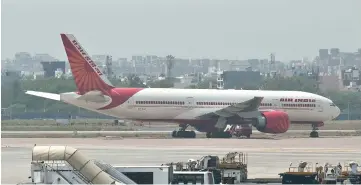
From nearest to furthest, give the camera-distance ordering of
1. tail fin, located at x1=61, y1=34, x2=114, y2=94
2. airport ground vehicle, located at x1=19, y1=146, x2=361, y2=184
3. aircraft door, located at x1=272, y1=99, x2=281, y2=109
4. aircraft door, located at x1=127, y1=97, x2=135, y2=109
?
airport ground vehicle, located at x1=19, y1=146, x2=361, y2=184
tail fin, located at x1=61, y1=34, x2=114, y2=94
aircraft door, located at x1=127, y1=97, x2=135, y2=109
aircraft door, located at x1=272, y1=99, x2=281, y2=109

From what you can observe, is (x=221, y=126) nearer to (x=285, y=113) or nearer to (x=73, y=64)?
(x=285, y=113)

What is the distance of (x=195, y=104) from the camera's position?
95125 millimetres

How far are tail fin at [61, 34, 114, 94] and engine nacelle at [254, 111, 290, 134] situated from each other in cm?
1292

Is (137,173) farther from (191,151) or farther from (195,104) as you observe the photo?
(195,104)

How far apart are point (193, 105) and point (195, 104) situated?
19 cm

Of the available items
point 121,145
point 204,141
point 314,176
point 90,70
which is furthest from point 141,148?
point 314,176

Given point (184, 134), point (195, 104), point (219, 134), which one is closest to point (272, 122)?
point (219, 134)

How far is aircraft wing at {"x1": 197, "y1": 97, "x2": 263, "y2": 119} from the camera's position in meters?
93.7

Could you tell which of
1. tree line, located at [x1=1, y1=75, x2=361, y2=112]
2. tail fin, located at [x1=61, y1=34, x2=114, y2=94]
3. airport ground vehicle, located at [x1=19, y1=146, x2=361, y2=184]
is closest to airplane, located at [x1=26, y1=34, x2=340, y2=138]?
tail fin, located at [x1=61, y1=34, x2=114, y2=94]

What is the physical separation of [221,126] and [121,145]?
664 inches

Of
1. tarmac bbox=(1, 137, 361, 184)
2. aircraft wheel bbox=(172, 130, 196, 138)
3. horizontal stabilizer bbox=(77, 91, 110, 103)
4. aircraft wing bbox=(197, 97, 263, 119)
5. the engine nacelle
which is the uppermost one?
horizontal stabilizer bbox=(77, 91, 110, 103)

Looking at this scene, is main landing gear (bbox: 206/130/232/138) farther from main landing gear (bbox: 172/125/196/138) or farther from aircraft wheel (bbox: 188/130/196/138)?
main landing gear (bbox: 172/125/196/138)

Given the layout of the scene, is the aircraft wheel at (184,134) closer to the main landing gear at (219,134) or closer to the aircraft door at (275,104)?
the main landing gear at (219,134)

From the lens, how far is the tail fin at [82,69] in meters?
91.3
